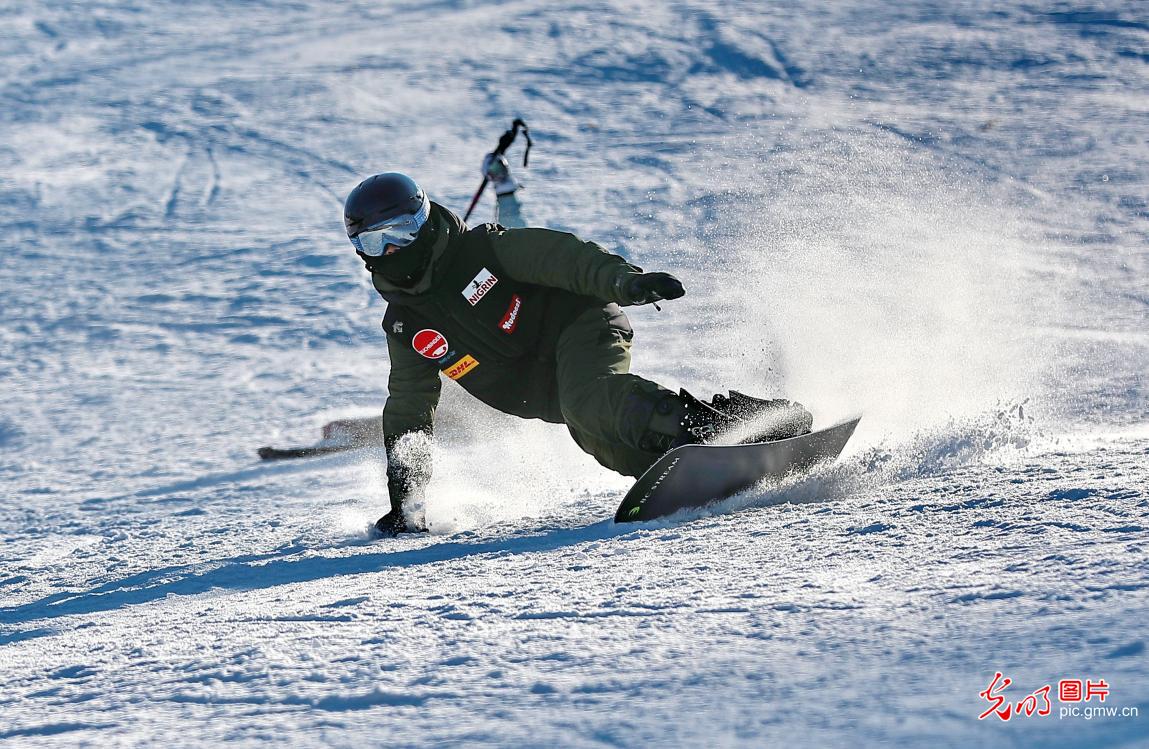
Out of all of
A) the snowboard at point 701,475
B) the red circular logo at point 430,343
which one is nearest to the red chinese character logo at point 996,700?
the snowboard at point 701,475

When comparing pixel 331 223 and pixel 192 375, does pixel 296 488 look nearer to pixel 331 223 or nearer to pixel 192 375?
pixel 192 375

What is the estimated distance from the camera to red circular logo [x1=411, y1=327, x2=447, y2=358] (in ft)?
14.1

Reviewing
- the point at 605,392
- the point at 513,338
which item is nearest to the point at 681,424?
the point at 605,392

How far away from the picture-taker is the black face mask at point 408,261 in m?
4.11

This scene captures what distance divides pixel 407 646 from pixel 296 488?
335cm

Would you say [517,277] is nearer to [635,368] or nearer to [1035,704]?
[1035,704]

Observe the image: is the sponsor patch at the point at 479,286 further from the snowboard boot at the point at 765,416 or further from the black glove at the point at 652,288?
the snowboard boot at the point at 765,416

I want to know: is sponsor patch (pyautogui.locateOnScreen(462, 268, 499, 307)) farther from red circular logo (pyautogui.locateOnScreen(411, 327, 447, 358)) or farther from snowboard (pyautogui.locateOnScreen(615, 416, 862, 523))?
snowboard (pyautogui.locateOnScreen(615, 416, 862, 523))

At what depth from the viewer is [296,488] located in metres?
5.64

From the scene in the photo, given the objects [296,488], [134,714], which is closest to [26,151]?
[296,488]

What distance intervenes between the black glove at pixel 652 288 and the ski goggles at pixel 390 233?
81 cm

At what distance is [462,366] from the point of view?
14.4ft

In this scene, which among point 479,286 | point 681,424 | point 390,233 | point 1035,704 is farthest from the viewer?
point 479,286

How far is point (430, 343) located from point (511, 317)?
1.01ft
